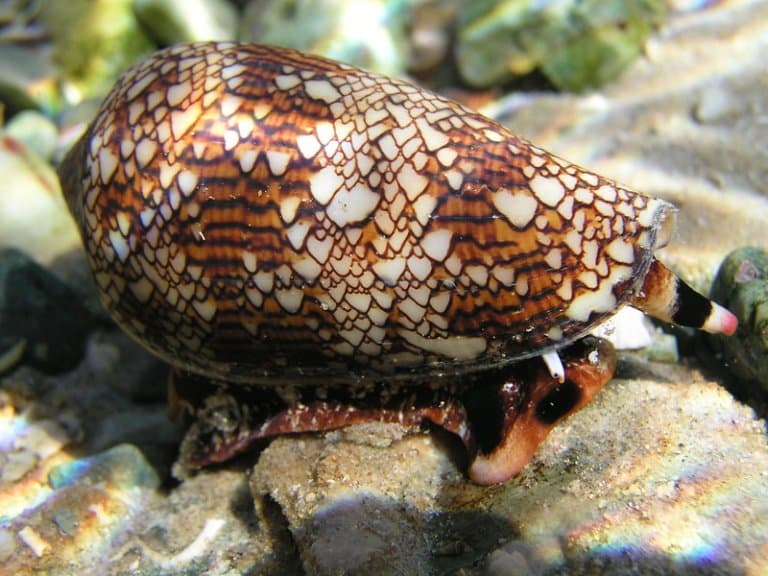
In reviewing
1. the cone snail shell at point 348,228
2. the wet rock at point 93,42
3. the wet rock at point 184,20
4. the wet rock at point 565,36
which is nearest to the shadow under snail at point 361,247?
the cone snail shell at point 348,228

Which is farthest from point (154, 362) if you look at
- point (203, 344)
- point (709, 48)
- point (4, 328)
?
point (709, 48)

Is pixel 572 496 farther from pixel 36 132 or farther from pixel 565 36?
pixel 36 132

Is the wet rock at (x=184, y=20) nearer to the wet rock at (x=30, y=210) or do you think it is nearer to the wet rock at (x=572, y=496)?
the wet rock at (x=30, y=210)

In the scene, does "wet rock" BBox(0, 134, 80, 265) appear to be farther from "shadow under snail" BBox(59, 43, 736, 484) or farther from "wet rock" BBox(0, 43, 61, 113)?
"shadow under snail" BBox(59, 43, 736, 484)

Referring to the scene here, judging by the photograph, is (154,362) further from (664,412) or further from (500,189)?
(664,412)

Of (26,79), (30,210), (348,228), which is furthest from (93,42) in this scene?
(348,228)

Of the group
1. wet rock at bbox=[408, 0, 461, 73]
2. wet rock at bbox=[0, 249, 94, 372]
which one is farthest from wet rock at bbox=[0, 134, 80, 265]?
wet rock at bbox=[408, 0, 461, 73]

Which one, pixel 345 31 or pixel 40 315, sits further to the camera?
pixel 345 31
